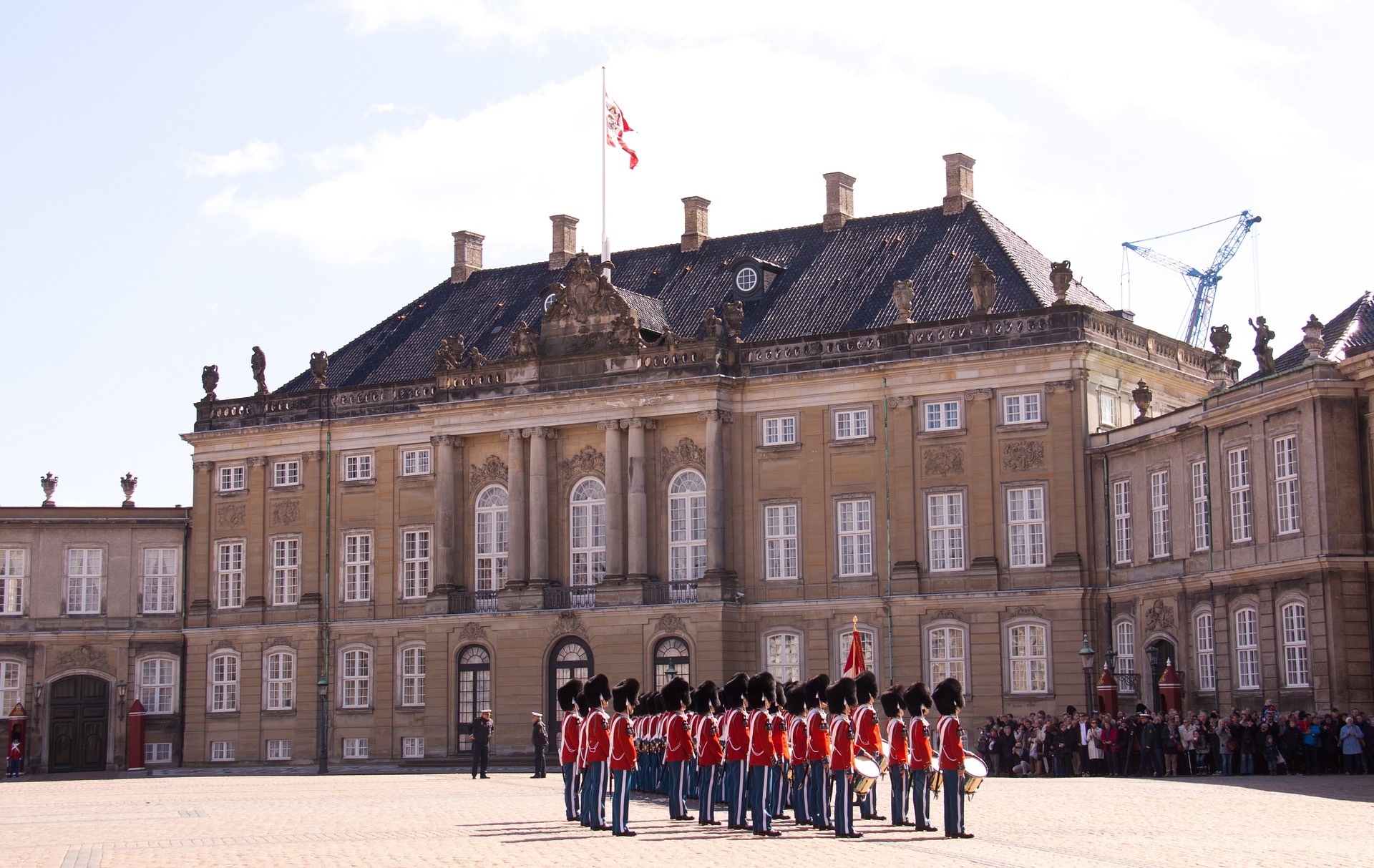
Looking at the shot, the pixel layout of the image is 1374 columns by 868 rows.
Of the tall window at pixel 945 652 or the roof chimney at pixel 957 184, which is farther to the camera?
the roof chimney at pixel 957 184

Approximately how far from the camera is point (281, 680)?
61.2m

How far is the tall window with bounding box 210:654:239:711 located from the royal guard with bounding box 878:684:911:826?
3900 cm

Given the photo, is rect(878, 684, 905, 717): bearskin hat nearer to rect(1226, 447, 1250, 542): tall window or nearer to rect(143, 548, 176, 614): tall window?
rect(1226, 447, 1250, 542): tall window

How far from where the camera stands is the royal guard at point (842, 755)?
24.5 m

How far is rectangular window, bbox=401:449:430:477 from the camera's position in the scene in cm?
5994

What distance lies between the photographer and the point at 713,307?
58.8 meters

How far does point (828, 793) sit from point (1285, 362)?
946 inches

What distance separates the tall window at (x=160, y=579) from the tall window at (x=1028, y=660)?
2902 cm

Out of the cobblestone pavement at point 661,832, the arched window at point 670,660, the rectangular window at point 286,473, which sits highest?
the rectangular window at point 286,473

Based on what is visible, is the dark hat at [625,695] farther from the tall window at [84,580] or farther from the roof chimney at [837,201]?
the tall window at [84,580]

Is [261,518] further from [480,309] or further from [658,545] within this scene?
[658,545]

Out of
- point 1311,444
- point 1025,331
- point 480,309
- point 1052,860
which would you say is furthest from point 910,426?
point 1052,860

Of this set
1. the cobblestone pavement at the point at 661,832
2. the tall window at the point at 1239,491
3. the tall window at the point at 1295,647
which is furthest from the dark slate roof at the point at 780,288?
the cobblestone pavement at the point at 661,832

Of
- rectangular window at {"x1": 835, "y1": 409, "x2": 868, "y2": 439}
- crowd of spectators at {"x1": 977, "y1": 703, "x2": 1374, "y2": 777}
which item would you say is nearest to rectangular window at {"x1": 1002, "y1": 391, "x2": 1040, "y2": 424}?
rectangular window at {"x1": 835, "y1": 409, "x2": 868, "y2": 439}
